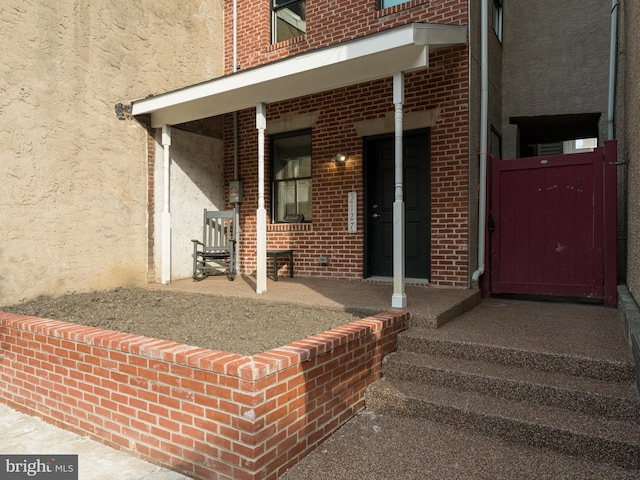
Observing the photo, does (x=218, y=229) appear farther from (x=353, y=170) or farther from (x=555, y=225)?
(x=555, y=225)

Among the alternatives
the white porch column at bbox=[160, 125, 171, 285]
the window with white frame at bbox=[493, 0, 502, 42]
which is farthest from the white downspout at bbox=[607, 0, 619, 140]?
the white porch column at bbox=[160, 125, 171, 285]

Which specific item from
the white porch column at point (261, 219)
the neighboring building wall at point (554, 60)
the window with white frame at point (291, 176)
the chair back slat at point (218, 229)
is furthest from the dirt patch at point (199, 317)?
the neighboring building wall at point (554, 60)

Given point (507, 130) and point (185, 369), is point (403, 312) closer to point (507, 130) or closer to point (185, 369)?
point (185, 369)

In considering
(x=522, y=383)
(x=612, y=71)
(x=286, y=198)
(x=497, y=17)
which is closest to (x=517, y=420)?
(x=522, y=383)

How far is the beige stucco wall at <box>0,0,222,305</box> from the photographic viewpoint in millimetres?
4781

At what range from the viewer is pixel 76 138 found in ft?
17.5

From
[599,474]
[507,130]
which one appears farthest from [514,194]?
[599,474]

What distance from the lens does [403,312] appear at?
3.71 meters

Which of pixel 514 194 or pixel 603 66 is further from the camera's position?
pixel 603 66

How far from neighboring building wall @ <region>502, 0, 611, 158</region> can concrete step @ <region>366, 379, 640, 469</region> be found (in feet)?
16.9

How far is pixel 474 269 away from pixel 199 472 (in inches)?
163

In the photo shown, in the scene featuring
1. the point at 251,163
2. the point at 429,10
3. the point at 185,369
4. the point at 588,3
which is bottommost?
the point at 185,369

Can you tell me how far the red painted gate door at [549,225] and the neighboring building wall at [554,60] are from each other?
5.70 feet

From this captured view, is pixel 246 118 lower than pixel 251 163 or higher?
higher
